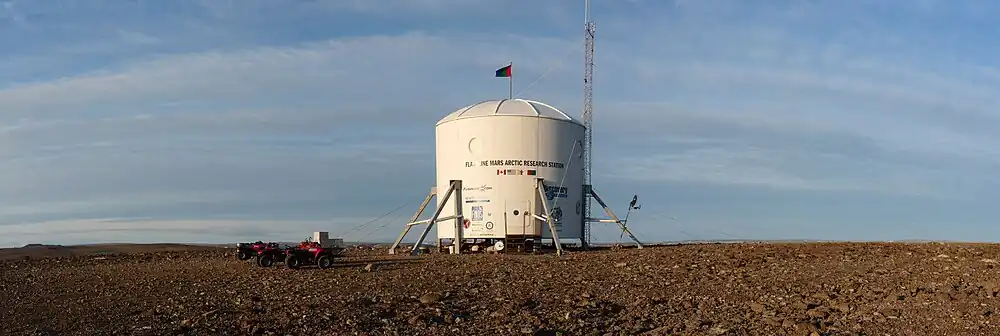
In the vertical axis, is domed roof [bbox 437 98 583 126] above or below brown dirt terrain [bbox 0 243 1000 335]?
above

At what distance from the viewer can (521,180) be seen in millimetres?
31672

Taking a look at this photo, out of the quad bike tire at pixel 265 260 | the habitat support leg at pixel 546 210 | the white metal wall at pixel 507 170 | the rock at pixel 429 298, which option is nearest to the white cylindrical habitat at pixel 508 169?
the white metal wall at pixel 507 170

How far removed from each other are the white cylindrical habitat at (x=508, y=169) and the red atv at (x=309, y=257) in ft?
26.3

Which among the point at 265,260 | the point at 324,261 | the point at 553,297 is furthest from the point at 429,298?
the point at 265,260

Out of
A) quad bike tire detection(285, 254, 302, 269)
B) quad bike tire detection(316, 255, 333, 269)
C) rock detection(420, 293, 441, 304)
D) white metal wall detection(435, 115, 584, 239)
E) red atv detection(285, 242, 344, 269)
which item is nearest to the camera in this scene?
rock detection(420, 293, 441, 304)

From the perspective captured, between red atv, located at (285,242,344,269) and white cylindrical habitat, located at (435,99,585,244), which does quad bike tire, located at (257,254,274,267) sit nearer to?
red atv, located at (285,242,344,269)

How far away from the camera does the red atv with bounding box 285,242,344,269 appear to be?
24.3m

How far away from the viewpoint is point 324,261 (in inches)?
969

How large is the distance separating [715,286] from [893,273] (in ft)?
13.9

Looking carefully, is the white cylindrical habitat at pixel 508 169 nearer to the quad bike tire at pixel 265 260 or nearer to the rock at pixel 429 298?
the quad bike tire at pixel 265 260

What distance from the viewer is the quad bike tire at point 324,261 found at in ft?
80.2

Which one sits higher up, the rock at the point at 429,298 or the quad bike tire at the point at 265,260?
the quad bike tire at the point at 265,260

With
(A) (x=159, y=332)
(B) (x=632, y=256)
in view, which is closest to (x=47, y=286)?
(A) (x=159, y=332)

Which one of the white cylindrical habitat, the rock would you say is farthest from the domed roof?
the rock
